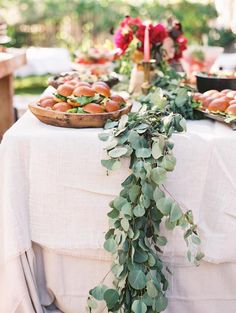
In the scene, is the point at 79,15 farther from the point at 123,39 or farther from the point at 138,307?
the point at 138,307

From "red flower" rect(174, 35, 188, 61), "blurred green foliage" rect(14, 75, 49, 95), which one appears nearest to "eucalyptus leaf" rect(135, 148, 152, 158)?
"red flower" rect(174, 35, 188, 61)

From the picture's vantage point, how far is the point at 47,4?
7.84 metres

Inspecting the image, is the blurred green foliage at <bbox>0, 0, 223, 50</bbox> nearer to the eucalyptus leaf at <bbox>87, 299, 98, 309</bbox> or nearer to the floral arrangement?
the floral arrangement

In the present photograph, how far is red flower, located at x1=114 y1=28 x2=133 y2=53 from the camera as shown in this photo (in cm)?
211

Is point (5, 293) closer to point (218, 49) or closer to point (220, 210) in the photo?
point (220, 210)

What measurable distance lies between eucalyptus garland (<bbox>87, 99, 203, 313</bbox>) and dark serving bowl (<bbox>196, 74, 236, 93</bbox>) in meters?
0.55

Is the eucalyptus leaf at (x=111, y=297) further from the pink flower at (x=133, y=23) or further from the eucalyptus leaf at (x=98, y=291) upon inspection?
the pink flower at (x=133, y=23)

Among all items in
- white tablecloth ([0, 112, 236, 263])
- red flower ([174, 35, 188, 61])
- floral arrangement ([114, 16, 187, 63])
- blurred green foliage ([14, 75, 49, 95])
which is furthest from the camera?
blurred green foliage ([14, 75, 49, 95])

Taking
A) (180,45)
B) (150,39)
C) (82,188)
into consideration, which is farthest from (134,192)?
(180,45)

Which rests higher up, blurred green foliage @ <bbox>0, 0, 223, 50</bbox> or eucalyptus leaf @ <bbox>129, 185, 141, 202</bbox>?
eucalyptus leaf @ <bbox>129, 185, 141, 202</bbox>

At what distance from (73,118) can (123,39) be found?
2.58ft

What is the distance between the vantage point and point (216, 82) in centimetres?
188

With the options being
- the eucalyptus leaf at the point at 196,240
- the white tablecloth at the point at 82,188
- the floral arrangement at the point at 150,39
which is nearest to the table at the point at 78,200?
the white tablecloth at the point at 82,188

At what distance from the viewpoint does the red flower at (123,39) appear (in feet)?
6.91
